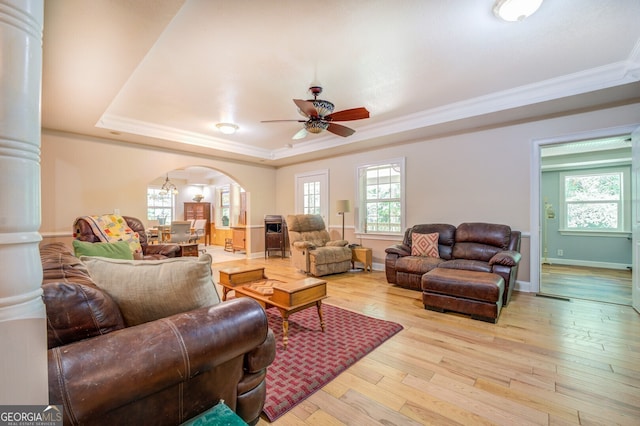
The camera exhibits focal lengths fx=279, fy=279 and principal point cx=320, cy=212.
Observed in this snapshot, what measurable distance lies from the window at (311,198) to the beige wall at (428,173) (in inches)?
55.7

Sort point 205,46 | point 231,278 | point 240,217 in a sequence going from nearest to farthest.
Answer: point 205,46 → point 231,278 → point 240,217

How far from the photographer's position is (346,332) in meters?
2.67

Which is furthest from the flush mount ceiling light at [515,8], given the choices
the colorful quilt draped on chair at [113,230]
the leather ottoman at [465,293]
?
the colorful quilt draped on chair at [113,230]

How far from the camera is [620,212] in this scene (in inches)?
214

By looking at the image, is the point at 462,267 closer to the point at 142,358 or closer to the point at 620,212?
the point at 142,358

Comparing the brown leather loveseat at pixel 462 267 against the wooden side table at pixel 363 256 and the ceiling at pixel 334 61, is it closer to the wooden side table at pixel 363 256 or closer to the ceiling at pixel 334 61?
the wooden side table at pixel 363 256

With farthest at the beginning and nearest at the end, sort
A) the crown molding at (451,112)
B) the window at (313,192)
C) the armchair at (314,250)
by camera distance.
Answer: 1. the window at (313,192)
2. the armchair at (314,250)
3. the crown molding at (451,112)

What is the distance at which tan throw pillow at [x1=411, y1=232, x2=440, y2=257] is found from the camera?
4273 mm

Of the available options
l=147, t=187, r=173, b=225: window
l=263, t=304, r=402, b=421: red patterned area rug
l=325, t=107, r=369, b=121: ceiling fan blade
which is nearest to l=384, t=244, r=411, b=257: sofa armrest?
l=263, t=304, r=402, b=421: red patterned area rug

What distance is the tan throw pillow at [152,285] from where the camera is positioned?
120 centimetres

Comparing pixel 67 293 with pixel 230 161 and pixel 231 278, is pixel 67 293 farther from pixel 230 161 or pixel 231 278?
pixel 230 161

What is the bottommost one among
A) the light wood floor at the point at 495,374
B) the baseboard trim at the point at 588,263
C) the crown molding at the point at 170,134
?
the light wood floor at the point at 495,374

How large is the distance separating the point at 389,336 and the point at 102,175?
5228mm

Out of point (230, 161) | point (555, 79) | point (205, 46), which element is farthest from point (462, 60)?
point (230, 161)
